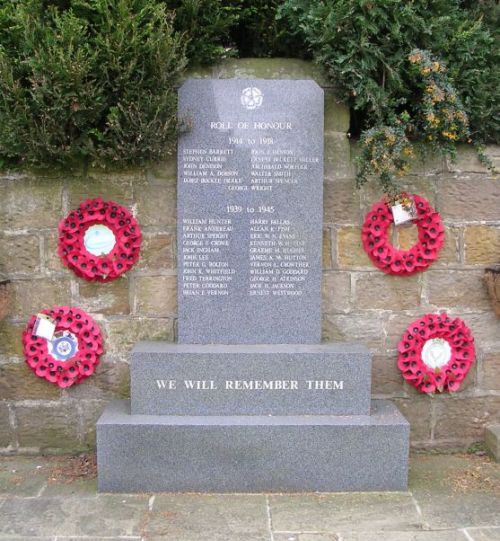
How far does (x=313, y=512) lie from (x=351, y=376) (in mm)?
713

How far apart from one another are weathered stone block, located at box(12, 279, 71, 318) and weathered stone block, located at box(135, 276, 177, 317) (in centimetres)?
41

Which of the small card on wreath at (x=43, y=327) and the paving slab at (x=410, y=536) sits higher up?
the small card on wreath at (x=43, y=327)

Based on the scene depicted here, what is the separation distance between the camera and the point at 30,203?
3.61 metres

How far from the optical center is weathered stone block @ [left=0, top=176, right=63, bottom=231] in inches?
142

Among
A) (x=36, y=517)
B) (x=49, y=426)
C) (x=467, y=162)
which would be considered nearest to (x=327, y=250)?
(x=467, y=162)

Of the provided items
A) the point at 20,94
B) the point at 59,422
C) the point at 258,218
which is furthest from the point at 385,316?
the point at 20,94

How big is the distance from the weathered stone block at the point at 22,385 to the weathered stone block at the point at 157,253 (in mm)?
916

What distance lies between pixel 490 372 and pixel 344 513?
134 cm

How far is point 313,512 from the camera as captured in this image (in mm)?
3068

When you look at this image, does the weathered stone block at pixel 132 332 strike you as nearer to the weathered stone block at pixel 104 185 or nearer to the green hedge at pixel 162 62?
the weathered stone block at pixel 104 185

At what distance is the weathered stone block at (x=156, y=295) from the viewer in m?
3.65

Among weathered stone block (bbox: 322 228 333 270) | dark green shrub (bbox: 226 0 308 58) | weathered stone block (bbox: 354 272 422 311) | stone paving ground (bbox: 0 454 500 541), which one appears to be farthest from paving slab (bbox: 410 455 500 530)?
dark green shrub (bbox: 226 0 308 58)

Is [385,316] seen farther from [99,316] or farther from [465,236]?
[99,316]

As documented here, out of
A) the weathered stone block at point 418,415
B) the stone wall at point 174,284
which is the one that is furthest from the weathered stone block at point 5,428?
the weathered stone block at point 418,415
